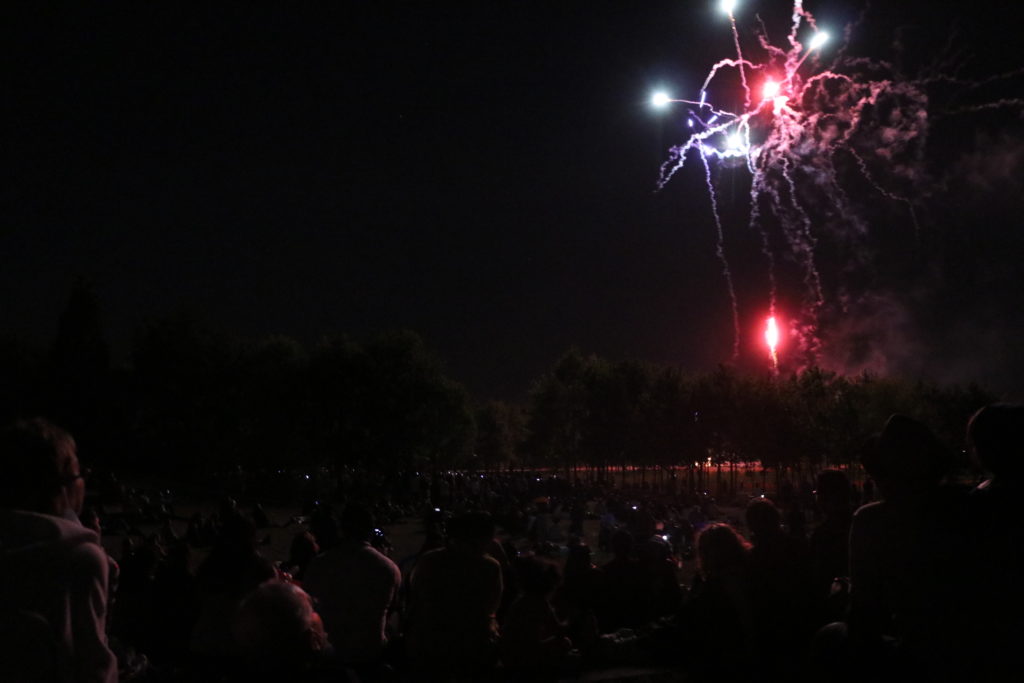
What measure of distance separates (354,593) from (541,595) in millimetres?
1308

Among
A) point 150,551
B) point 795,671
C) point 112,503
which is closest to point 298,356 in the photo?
point 112,503

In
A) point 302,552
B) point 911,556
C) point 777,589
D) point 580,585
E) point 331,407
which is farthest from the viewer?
point 331,407

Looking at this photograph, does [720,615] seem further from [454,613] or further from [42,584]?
[42,584]

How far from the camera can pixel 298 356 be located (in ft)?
209

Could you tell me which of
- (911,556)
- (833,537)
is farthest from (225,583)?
(833,537)

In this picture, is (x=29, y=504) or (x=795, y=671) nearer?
(x=29, y=504)

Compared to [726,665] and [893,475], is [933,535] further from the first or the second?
[726,665]

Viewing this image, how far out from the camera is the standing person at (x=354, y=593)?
547cm

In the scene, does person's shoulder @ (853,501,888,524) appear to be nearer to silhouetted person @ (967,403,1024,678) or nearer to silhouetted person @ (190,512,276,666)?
silhouetted person @ (967,403,1024,678)

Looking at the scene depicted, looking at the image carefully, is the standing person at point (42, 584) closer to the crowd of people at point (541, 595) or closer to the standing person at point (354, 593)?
the crowd of people at point (541, 595)

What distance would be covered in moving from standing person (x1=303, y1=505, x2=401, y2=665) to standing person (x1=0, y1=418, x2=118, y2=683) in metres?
2.83

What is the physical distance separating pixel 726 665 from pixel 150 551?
5.59 metres

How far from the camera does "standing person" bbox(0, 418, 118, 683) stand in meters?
2.53

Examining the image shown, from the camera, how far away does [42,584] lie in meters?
2.55
